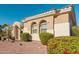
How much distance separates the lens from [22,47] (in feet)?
32.2

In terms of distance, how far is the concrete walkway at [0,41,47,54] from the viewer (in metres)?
9.50

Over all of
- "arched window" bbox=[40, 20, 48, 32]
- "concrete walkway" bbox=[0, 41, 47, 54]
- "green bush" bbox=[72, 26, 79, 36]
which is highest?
"arched window" bbox=[40, 20, 48, 32]

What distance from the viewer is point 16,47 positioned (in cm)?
980

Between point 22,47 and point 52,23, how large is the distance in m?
1.92

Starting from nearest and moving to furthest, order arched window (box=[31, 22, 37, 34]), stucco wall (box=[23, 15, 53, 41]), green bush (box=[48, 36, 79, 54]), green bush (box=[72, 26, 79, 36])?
green bush (box=[48, 36, 79, 54]) → green bush (box=[72, 26, 79, 36]) → stucco wall (box=[23, 15, 53, 41]) → arched window (box=[31, 22, 37, 34])

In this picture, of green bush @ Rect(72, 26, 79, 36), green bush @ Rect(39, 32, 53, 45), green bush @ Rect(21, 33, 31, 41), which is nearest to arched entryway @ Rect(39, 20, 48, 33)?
green bush @ Rect(39, 32, 53, 45)

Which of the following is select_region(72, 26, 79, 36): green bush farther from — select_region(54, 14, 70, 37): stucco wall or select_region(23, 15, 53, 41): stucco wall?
select_region(23, 15, 53, 41): stucco wall

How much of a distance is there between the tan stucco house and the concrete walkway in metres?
0.37

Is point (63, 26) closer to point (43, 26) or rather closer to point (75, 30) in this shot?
point (75, 30)

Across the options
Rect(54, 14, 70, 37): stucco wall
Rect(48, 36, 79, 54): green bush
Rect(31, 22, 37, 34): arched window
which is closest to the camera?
Rect(48, 36, 79, 54): green bush

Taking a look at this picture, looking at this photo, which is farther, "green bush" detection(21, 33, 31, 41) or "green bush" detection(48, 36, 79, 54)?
"green bush" detection(21, 33, 31, 41)

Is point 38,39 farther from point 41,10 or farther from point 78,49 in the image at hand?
point 78,49

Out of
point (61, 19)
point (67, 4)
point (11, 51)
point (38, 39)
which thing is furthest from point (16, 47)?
point (67, 4)

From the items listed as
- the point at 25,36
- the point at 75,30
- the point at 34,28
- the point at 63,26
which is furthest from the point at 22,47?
the point at 75,30
